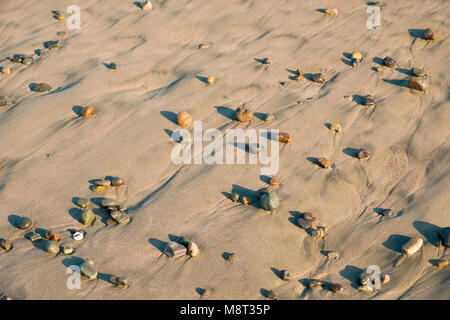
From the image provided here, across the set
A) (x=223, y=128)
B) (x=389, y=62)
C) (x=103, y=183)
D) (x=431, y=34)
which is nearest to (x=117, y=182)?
(x=103, y=183)

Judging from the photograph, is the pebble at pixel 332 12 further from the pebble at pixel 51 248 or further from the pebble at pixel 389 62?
the pebble at pixel 51 248

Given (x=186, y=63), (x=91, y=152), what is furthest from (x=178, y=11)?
(x=91, y=152)

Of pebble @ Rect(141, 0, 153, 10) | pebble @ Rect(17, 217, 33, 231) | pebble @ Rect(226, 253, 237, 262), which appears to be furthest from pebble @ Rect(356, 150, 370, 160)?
pebble @ Rect(141, 0, 153, 10)

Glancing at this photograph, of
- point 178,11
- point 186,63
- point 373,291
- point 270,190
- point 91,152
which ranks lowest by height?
point 373,291

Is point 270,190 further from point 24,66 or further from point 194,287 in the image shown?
point 24,66

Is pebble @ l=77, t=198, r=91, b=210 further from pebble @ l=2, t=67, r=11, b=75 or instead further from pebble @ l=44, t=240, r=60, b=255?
pebble @ l=2, t=67, r=11, b=75
